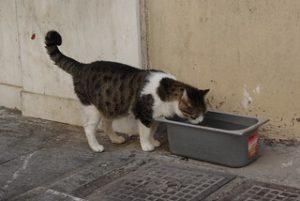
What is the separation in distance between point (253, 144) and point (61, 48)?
98.4 inches

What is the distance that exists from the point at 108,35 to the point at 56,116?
1.29 metres

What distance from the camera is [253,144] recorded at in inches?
170

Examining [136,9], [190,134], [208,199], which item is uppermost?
[136,9]

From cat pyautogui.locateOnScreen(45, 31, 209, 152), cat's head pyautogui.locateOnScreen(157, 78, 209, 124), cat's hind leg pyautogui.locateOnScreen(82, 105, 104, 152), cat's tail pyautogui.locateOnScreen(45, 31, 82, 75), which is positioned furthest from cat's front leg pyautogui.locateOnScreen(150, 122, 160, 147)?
cat's tail pyautogui.locateOnScreen(45, 31, 82, 75)

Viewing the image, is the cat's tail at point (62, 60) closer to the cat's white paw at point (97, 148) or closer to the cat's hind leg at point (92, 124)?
the cat's hind leg at point (92, 124)

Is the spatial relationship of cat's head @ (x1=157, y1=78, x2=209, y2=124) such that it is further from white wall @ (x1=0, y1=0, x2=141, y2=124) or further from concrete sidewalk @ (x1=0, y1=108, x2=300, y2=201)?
white wall @ (x1=0, y1=0, x2=141, y2=124)

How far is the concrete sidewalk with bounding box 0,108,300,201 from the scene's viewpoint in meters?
3.97

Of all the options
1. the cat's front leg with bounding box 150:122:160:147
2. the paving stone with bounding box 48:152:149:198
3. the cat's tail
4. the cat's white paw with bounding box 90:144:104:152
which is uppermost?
the cat's tail

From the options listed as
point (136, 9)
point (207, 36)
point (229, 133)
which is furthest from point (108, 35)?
point (229, 133)

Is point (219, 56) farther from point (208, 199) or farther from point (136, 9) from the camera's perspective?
point (208, 199)

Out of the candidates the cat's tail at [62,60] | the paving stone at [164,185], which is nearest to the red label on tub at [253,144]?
the paving stone at [164,185]

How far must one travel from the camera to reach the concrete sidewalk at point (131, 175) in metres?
3.97

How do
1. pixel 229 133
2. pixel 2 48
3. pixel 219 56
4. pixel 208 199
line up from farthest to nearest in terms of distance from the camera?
pixel 2 48 < pixel 219 56 < pixel 229 133 < pixel 208 199

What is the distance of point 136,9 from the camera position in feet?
16.6
